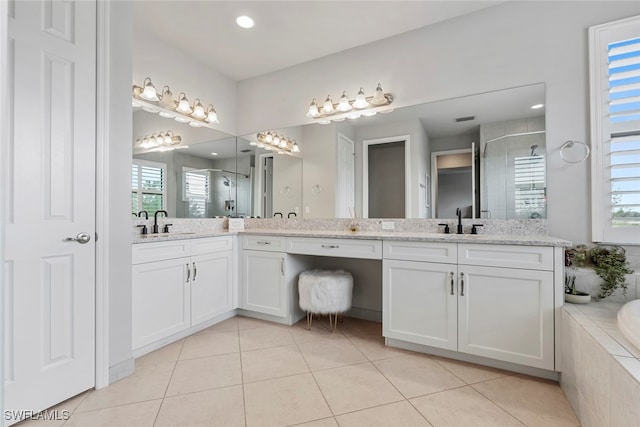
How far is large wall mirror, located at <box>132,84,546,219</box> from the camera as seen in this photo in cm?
224

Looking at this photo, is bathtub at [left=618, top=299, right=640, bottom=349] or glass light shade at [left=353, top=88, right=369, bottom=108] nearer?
bathtub at [left=618, top=299, right=640, bottom=349]

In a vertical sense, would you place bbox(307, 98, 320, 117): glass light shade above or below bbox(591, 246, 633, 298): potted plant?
above

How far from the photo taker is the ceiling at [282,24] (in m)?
2.32

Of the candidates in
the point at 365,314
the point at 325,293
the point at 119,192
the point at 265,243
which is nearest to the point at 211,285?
the point at 265,243

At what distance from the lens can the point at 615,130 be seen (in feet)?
6.33

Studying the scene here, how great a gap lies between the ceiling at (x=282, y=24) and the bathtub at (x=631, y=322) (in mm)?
2317

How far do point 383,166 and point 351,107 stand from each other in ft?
2.25

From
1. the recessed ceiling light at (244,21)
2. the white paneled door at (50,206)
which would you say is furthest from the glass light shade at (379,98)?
the white paneled door at (50,206)

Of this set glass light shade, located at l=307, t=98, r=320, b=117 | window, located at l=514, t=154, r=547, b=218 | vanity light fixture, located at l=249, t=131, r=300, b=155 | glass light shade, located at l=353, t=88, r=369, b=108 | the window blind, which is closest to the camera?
the window blind

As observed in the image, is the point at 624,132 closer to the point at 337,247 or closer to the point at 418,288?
the point at 418,288

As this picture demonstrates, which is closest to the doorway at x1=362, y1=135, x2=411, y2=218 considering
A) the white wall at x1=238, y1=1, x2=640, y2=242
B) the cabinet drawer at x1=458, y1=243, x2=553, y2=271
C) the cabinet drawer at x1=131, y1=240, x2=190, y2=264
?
the white wall at x1=238, y1=1, x2=640, y2=242

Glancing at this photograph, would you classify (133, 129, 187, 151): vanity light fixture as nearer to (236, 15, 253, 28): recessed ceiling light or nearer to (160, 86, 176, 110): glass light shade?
(160, 86, 176, 110): glass light shade

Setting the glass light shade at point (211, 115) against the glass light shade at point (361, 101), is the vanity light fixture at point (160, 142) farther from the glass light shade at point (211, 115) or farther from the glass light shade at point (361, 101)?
the glass light shade at point (361, 101)

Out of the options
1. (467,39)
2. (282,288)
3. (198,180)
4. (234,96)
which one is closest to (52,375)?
(282,288)
